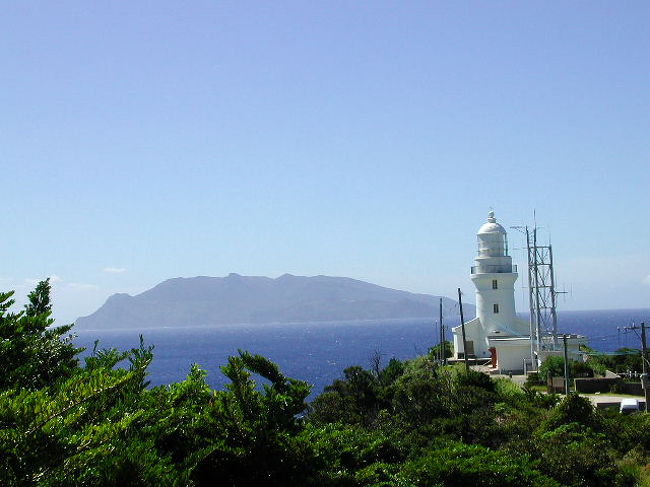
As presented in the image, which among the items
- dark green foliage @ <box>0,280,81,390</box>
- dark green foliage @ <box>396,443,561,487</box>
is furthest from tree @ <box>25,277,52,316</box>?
dark green foliage @ <box>396,443,561,487</box>

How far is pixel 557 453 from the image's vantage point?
18.7 meters

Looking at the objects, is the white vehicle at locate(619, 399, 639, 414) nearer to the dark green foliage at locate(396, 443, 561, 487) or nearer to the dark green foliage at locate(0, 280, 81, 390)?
the dark green foliage at locate(396, 443, 561, 487)

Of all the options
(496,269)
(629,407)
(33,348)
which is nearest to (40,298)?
(33,348)

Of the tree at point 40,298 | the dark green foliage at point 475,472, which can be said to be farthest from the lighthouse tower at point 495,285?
the tree at point 40,298

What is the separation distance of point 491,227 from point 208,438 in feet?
152

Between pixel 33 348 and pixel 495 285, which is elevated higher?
pixel 495 285

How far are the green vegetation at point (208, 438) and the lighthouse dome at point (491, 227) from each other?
30849mm

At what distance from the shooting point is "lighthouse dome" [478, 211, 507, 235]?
172 ft

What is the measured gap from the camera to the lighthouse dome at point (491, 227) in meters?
52.5

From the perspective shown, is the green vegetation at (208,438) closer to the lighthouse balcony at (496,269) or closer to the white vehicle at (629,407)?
the white vehicle at (629,407)

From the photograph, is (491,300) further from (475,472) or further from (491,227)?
(475,472)

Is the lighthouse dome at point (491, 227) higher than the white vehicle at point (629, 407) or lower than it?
higher

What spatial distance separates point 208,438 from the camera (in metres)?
8.41

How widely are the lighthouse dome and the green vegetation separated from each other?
30849 mm
